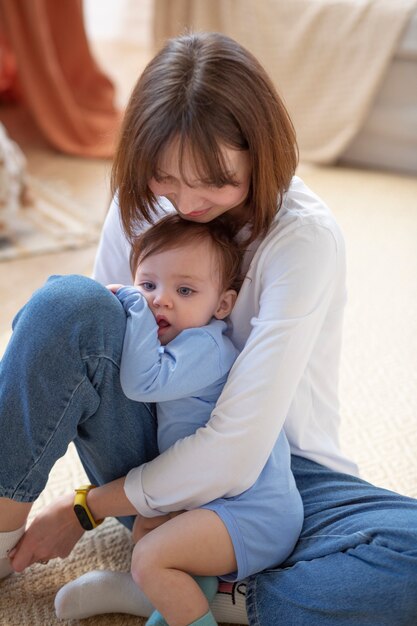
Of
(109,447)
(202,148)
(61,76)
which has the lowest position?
(109,447)

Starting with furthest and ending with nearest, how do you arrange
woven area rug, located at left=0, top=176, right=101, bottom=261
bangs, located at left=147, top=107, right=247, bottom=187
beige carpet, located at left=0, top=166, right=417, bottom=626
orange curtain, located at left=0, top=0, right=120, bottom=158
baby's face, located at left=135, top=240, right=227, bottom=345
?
1. orange curtain, located at left=0, top=0, right=120, bottom=158
2. woven area rug, located at left=0, top=176, right=101, bottom=261
3. beige carpet, located at left=0, top=166, right=417, bottom=626
4. baby's face, located at left=135, top=240, right=227, bottom=345
5. bangs, located at left=147, top=107, right=247, bottom=187

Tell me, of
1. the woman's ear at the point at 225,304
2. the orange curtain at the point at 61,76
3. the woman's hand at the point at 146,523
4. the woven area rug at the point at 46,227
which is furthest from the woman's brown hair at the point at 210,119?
the orange curtain at the point at 61,76

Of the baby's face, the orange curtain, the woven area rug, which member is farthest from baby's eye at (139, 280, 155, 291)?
the orange curtain

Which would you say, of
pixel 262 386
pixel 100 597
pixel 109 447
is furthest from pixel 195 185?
pixel 100 597

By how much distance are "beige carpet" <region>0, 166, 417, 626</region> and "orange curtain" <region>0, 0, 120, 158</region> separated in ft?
2.82

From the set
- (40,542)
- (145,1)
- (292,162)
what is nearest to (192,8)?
(145,1)

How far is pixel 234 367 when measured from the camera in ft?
3.48

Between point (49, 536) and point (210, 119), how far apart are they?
0.62 metres

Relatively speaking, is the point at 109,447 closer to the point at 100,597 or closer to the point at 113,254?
the point at 100,597

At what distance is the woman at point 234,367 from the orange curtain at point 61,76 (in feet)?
6.67

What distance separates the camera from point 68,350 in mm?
1017

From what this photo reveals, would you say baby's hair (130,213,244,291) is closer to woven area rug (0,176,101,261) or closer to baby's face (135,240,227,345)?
baby's face (135,240,227,345)

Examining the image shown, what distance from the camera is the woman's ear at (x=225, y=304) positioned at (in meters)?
1.14

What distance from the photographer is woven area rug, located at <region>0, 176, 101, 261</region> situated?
2.41 metres
